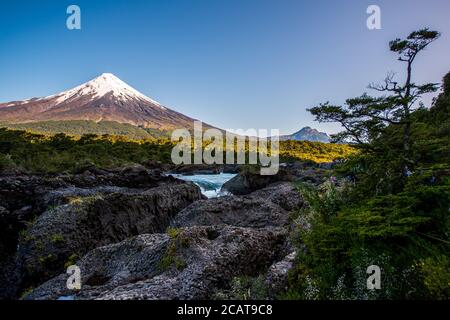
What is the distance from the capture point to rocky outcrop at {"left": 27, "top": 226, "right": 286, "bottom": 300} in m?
7.37

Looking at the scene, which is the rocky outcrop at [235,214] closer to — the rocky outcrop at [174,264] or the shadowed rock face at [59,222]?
the shadowed rock face at [59,222]

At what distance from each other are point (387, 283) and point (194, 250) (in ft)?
16.6

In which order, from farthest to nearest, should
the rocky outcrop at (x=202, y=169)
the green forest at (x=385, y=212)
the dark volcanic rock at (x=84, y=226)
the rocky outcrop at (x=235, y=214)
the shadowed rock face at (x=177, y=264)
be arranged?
the rocky outcrop at (x=202, y=169) < the rocky outcrop at (x=235, y=214) < the dark volcanic rock at (x=84, y=226) < the shadowed rock face at (x=177, y=264) < the green forest at (x=385, y=212)

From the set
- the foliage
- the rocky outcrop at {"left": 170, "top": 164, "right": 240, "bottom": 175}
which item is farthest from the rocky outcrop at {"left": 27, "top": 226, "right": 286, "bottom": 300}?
the rocky outcrop at {"left": 170, "top": 164, "right": 240, "bottom": 175}

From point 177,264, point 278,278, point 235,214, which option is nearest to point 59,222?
point 177,264

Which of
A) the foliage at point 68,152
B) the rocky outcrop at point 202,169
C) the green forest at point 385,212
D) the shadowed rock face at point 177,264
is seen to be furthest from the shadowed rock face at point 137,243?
the rocky outcrop at point 202,169

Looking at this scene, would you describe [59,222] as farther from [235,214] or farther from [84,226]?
[235,214]

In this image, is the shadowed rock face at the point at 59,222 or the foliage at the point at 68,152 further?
the foliage at the point at 68,152

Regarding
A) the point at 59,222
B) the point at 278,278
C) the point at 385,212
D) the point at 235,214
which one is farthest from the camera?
the point at 235,214

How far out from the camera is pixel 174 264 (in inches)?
335

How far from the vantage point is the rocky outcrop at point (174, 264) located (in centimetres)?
737

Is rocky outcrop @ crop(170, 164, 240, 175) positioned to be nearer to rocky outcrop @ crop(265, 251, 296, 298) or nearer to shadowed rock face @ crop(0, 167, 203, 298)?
shadowed rock face @ crop(0, 167, 203, 298)
